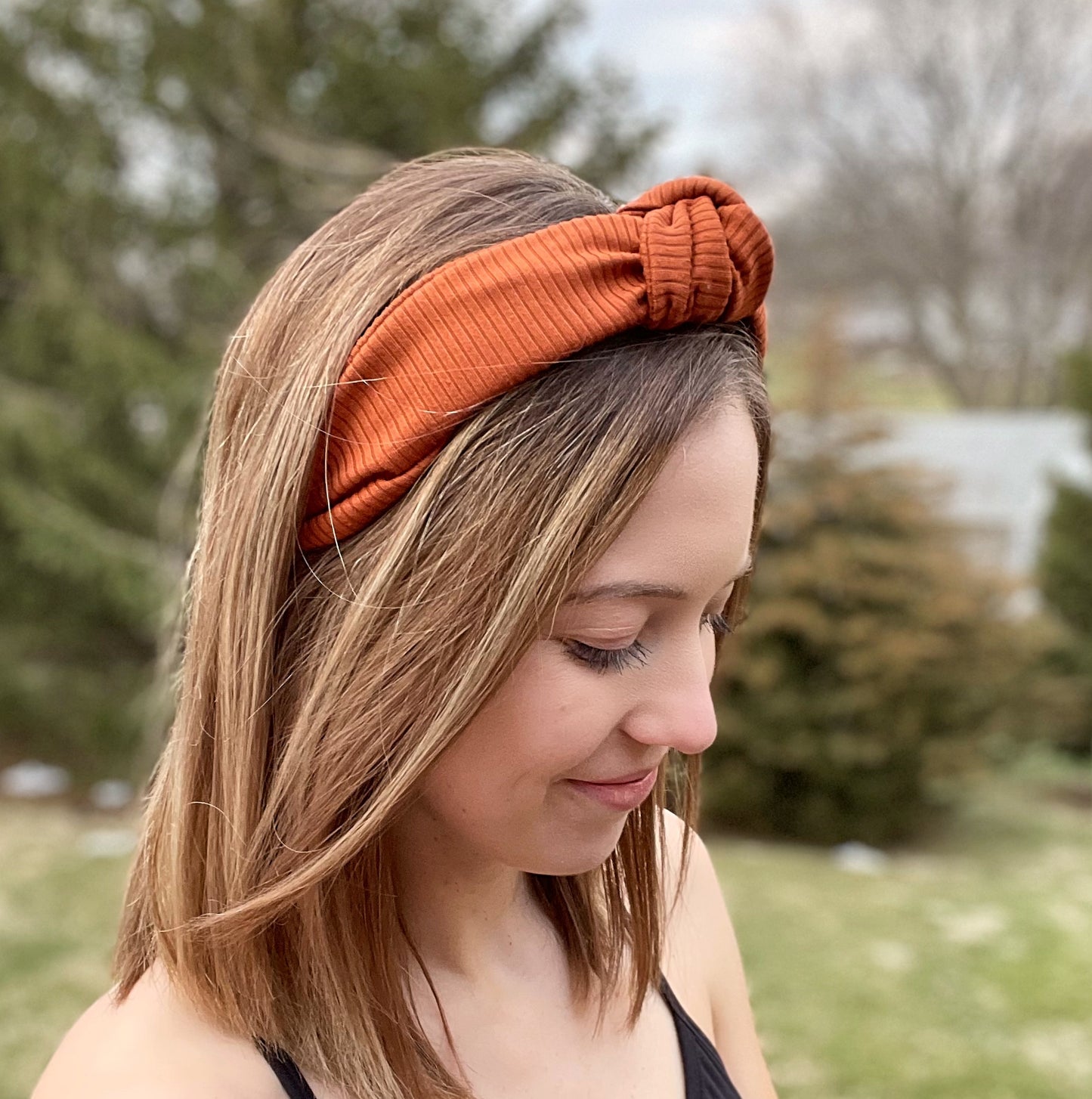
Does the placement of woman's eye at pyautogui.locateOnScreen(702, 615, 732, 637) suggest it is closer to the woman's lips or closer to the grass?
the woman's lips

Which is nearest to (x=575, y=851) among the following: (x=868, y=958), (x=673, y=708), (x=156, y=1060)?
(x=673, y=708)

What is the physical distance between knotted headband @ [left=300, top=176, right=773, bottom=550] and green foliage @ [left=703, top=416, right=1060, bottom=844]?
4.93 m

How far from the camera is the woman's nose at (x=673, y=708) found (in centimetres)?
101

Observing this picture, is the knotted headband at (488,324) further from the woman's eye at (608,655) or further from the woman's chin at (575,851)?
the woman's chin at (575,851)

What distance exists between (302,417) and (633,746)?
0.42 meters

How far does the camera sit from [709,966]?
1.48m

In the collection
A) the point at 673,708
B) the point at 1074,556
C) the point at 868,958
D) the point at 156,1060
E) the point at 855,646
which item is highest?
the point at 1074,556

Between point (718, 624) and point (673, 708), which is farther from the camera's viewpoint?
point (718, 624)

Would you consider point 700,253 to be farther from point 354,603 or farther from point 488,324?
point 354,603

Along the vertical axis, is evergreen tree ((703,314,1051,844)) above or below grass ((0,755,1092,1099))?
above

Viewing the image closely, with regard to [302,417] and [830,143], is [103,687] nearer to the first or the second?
[302,417]

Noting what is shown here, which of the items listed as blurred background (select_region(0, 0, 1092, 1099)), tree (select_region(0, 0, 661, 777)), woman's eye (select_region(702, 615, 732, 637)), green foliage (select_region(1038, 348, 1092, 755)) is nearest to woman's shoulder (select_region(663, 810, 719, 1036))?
woman's eye (select_region(702, 615, 732, 637))

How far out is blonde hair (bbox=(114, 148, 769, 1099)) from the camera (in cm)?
95

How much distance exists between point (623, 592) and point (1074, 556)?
864 centimetres
